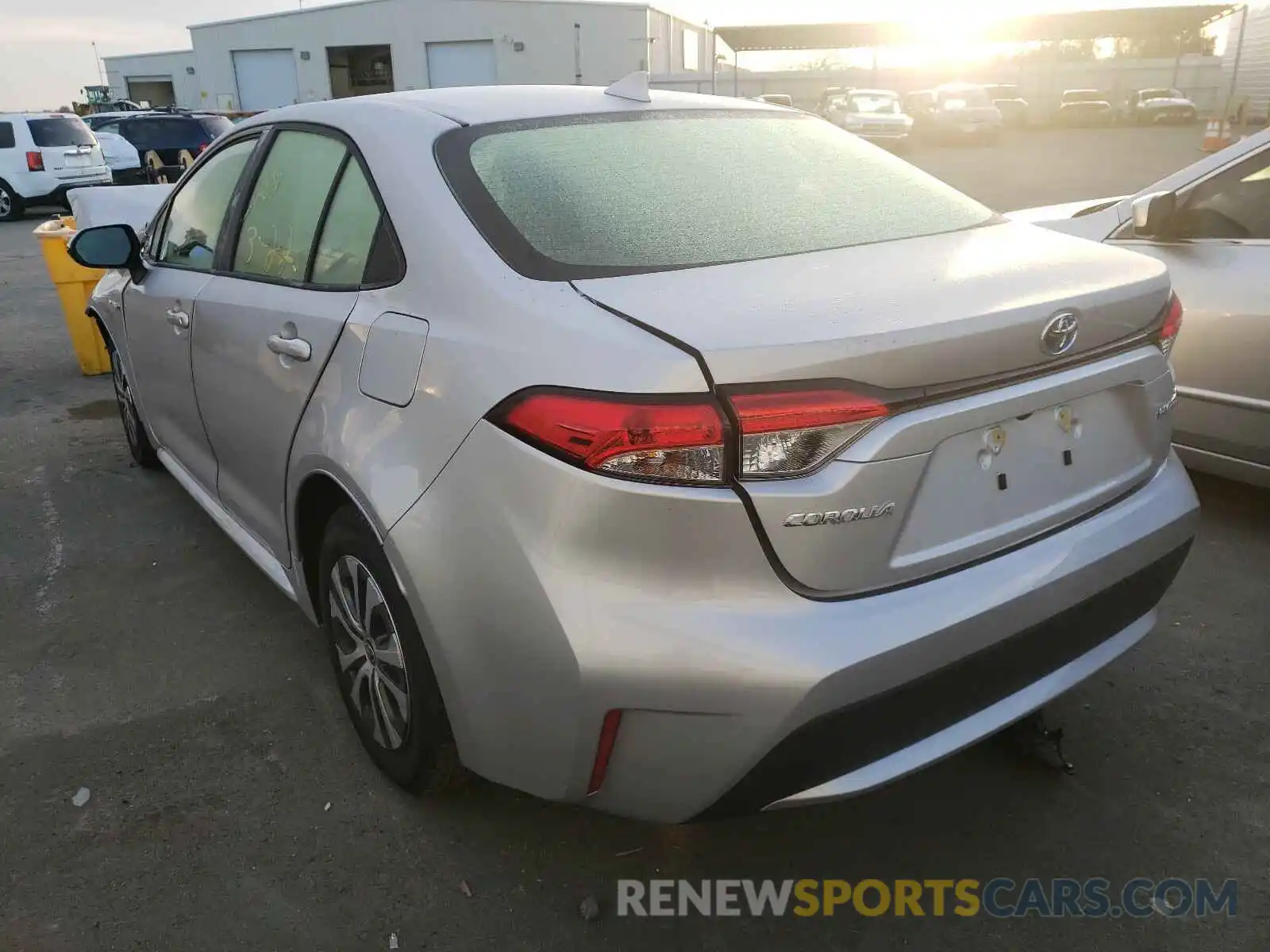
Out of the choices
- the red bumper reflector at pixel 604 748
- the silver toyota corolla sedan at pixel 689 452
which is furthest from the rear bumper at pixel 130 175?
the red bumper reflector at pixel 604 748

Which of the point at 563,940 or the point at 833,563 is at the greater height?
the point at 833,563

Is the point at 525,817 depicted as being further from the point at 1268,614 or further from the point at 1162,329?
the point at 1268,614

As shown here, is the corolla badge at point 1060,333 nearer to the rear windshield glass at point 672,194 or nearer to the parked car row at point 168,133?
the rear windshield glass at point 672,194

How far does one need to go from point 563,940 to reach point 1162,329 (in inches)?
71.5

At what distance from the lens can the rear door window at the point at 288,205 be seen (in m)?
2.58

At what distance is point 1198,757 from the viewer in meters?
2.53

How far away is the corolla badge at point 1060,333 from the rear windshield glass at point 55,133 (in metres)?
19.1

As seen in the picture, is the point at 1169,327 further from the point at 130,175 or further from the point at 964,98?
the point at 964,98

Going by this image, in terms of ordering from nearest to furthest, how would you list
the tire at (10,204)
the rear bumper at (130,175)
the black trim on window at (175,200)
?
the black trim on window at (175,200), the tire at (10,204), the rear bumper at (130,175)

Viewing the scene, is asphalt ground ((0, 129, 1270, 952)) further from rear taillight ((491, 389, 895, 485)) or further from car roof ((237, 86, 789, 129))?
car roof ((237, 86, 789, 129))

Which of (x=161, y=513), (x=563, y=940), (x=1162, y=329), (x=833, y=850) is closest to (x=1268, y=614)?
(x=1162, y=329)

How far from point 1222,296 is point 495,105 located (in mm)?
2724

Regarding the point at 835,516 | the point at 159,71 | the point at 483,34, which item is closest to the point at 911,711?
the point at 835,516

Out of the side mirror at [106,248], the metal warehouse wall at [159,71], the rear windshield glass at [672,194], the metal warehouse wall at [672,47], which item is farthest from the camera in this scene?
the metal warehouse wall at [159,71]
